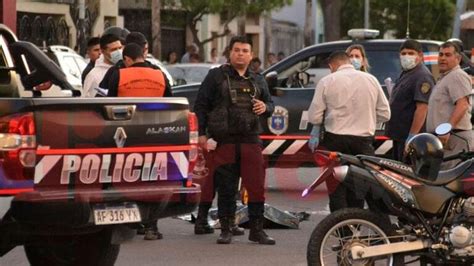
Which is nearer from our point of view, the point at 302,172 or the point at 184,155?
the point at 184,155

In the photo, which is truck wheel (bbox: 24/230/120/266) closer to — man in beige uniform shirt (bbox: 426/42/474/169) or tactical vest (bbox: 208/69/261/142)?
tactical vest (bbox: 208/69/261/142)

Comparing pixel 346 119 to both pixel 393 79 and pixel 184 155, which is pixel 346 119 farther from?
pixel 393 79

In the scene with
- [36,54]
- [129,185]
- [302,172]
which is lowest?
[302,172]

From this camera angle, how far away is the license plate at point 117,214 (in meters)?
8.66

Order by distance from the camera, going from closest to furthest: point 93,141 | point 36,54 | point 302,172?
point 93,141 < point 36,54 < point 302,172

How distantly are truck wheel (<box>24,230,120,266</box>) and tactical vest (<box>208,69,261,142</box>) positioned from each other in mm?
2330

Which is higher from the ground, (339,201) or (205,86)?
(205,86)

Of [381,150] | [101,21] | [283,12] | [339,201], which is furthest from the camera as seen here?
[283,12]

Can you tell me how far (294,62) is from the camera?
54.5 feet

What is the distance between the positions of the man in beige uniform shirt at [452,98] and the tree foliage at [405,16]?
4018cm

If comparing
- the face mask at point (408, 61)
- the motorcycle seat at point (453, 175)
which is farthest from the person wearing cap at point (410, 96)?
the motorcycle seat at point (453, 175)

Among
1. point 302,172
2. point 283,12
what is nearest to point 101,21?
point 283,12

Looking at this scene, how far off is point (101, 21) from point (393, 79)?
29.4 m

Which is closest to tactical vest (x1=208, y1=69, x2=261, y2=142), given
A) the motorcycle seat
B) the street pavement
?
the street pavement
